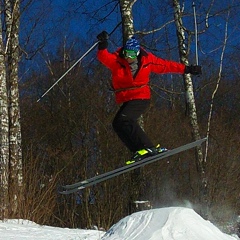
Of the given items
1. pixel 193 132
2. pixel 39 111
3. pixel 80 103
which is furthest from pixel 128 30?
pixel 39 111

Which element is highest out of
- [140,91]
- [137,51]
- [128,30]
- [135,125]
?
[128,30]

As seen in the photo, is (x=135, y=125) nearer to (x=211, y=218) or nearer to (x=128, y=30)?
(x=128, y=30)

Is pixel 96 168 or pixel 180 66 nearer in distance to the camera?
pixel 180 66

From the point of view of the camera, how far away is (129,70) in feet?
16.6

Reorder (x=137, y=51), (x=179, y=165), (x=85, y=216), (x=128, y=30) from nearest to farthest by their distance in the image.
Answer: (x=137, y=51) → (x=128, y=30) → (x=85, y=216) → (x=179, y=165)

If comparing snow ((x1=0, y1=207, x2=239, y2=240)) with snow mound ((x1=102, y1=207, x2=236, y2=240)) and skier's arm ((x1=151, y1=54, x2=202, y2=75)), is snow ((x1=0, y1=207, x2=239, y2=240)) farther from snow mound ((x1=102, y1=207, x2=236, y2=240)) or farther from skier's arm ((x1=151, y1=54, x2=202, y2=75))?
skier's arm ((x1=151, y1=54, x2=202, y2=75))

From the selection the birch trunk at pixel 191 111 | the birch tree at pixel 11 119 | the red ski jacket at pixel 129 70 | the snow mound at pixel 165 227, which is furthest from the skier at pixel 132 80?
the birch trunk at pixel 191 111

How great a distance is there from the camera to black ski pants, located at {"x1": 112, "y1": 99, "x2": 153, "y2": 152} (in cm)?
512

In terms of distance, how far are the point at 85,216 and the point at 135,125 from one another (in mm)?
5645

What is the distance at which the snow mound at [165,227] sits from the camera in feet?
13.0

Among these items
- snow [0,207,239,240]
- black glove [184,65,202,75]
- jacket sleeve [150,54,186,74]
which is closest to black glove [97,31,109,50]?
jacket sleeve [150,54,186,74]

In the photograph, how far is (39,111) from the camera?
18.1 m

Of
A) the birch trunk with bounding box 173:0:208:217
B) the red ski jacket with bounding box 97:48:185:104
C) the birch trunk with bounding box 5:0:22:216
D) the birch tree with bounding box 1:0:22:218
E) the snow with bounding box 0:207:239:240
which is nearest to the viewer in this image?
the snow with bounding box 0:207:239:240

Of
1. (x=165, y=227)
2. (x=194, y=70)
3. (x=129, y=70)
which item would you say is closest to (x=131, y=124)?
(x=129, y=70)
